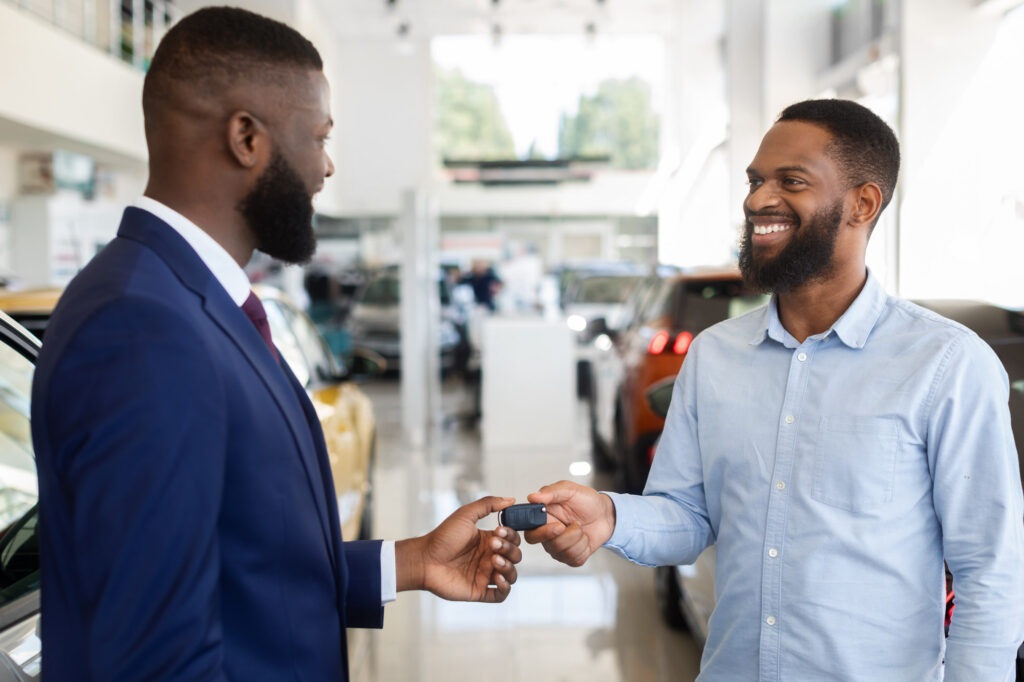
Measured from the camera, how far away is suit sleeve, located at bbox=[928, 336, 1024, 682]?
1.46 m

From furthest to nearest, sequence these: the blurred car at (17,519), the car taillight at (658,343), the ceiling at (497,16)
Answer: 1. the ceiling at (497,16)
2. the car taillight at (658,343)
3. the blurred car at (17,519)

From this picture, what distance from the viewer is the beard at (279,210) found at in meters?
1.42

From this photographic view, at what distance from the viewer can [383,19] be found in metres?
21.6

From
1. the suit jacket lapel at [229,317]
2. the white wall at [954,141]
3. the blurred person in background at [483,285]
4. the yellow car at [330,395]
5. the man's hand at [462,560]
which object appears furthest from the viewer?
the blurred person in background at [483,285]

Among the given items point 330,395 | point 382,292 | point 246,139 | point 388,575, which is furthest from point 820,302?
point 382,292

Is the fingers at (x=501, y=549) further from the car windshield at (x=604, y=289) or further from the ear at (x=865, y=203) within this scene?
the car windshield at (x=604, y=289)

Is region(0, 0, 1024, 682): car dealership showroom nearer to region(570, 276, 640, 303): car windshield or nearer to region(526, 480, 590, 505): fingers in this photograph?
region(526, 480, 590, 505): fingers

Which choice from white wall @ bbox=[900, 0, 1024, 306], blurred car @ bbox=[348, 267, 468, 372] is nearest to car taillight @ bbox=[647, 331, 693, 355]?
white wall @ bbox=[900, 0, 1024, 306]

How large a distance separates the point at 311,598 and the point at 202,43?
818 millimetres

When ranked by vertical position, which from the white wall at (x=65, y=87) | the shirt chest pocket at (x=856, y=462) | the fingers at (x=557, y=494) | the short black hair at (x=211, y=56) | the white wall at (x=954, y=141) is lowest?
the fingers at (x=557, y=494)

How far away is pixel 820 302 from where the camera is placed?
1788mm

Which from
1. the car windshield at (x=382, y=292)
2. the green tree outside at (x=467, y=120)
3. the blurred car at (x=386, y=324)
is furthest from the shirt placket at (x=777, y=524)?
the green tree outside at (x=467, y=120)

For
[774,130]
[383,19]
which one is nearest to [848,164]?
[774,130]

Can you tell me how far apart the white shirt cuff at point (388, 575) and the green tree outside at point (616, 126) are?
23289 millimetres
